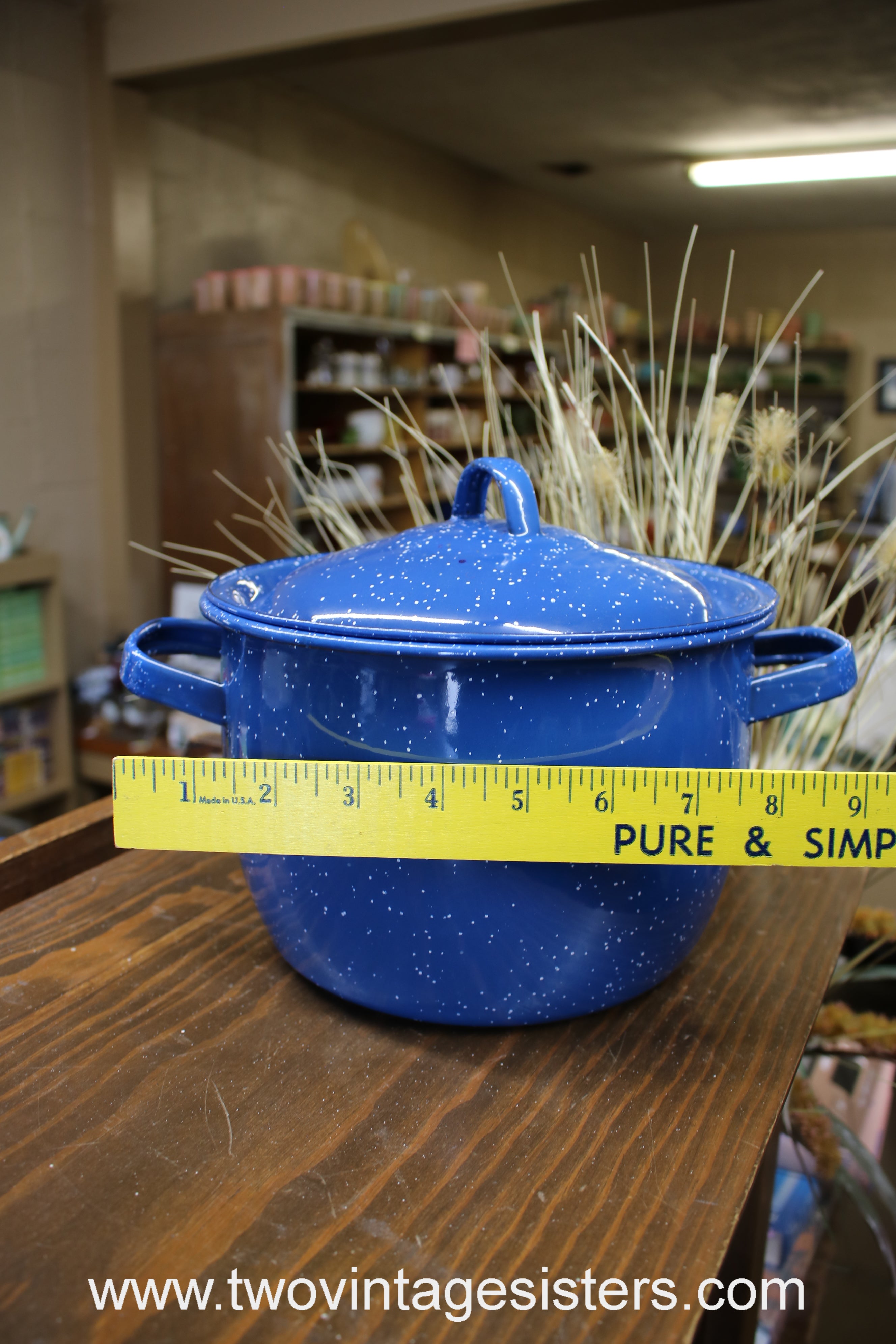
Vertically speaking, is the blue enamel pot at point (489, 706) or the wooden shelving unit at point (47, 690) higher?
the blue enamel pot at point (489, 706)

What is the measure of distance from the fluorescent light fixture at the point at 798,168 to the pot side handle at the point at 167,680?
6.30 meters

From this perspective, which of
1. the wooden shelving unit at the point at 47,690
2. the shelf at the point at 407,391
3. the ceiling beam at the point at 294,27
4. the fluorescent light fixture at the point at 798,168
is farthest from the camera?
the fluorescent light fixture at the point at 798,168

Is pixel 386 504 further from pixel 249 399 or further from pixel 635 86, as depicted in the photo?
pixel 635 86

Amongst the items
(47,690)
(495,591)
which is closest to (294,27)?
(47,690)

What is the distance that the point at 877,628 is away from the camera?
3.23 feet

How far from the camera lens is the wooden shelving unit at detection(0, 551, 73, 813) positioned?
321 cm

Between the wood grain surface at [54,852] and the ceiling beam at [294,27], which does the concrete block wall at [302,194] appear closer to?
the ceiling beam at [294,27]

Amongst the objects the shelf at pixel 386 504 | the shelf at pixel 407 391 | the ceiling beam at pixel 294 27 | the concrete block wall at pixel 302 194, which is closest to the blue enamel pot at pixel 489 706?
the shelf at pixel 407 391

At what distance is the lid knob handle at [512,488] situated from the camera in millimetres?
703

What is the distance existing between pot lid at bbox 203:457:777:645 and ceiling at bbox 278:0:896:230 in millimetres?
2816

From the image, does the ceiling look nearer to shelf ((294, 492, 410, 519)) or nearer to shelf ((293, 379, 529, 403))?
shelf ((293, 379, 529, 403))

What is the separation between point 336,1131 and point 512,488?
17.1 inches

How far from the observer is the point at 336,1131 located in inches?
23.2

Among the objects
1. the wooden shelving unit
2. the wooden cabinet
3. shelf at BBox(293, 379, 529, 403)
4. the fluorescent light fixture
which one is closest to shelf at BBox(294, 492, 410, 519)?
the wooden cabinet
